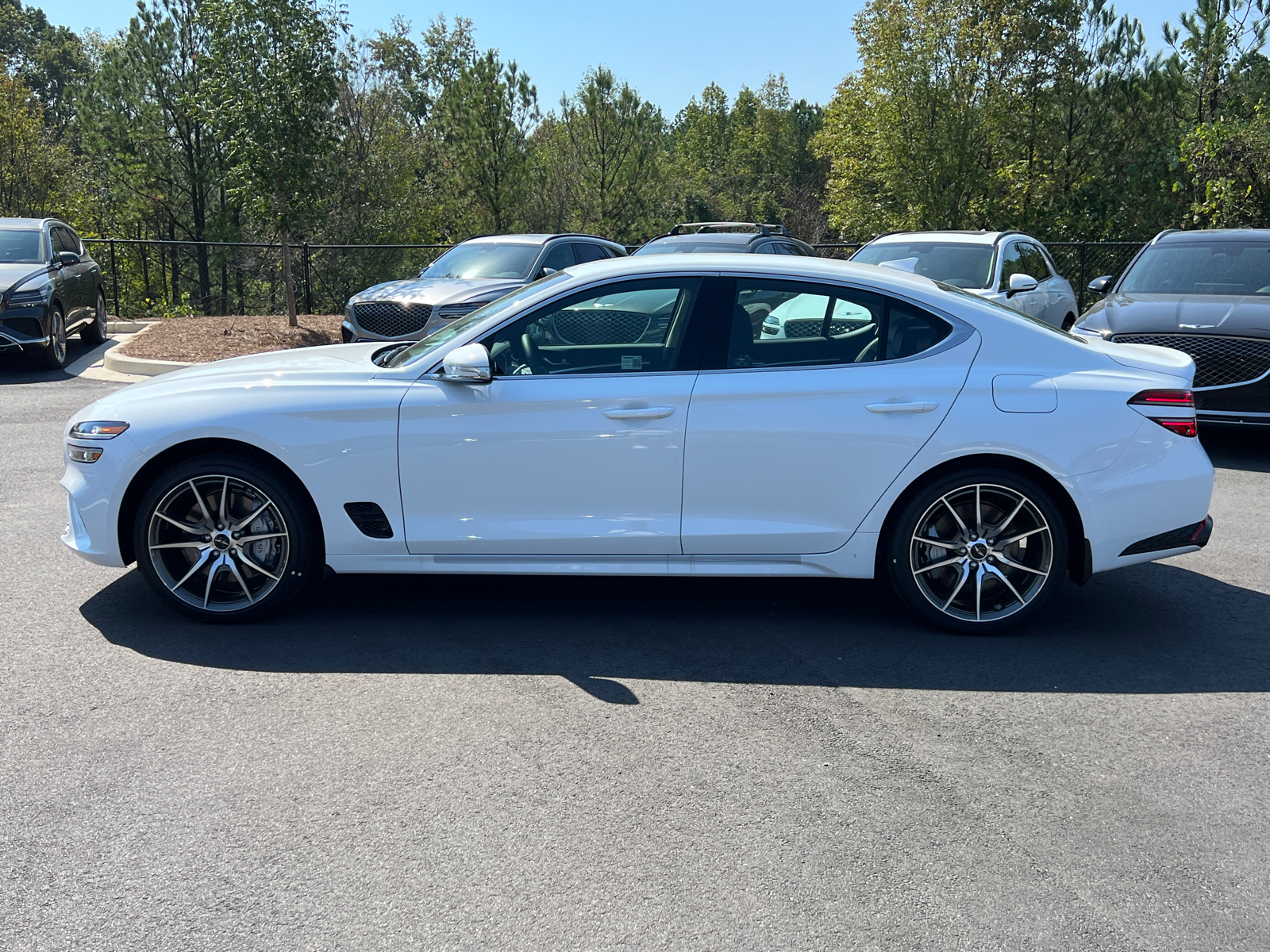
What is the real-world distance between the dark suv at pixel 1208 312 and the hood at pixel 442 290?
6.52m

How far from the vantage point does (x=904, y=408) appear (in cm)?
493

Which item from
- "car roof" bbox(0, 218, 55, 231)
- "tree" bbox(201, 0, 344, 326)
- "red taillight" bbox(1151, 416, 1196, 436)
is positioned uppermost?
"tree" bbox(201, 0, 344, 326)

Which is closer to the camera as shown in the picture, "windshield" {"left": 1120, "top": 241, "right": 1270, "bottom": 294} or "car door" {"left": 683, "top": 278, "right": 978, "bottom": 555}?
"car door" {"left": 683, "top": 278, "right": 978, "bottom": 555}

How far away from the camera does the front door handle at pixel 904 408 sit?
493 centimetres

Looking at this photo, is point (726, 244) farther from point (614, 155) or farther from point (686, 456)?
point (614, 155)

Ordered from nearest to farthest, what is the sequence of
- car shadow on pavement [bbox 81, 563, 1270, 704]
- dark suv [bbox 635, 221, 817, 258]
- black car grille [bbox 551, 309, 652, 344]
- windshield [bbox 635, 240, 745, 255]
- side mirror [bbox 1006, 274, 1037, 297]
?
car shadow on pavement [bbox 81, 563, 1270, 704] → black car grille [bbox 551, 309, 652, 344] → side mirror [bbox 1006, 274, 1037, 297] → windshield [bbox 635, 240, 745, 255] → dark suv [bbox 635, 221, 817, 258]

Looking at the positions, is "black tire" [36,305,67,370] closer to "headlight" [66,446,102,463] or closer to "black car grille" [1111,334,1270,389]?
"headlight" [66,446,102,463]

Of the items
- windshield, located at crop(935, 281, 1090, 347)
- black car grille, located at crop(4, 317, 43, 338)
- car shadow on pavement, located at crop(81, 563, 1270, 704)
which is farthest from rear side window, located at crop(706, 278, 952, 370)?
black car grille, located at crop(4, 317, 43, 338)

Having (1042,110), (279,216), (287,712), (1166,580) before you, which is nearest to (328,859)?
(287,712)

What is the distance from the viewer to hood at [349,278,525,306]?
13047 mm

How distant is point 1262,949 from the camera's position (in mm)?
2850

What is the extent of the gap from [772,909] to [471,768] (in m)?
1.21

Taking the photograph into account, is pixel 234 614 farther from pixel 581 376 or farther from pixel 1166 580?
pixel 1166 580

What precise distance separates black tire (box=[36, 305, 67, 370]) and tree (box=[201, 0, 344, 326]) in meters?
3.37
